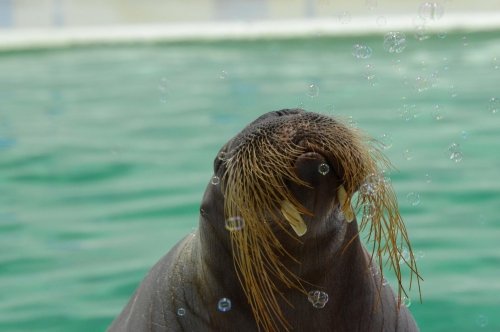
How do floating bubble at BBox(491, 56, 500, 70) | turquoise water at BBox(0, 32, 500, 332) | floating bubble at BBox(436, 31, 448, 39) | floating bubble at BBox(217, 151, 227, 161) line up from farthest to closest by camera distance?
floating bubble at BBox(436, 31, 448, 39)
floating bubble at BBox(491, 56, 500, 70)
turquoise water at BBox(0, 32, 500, 332)
floating bubble at BBox(217, 151, 227, 161)

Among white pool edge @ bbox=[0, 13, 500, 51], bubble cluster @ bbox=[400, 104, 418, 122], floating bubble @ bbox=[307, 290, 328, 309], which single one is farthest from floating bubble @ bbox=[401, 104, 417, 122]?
floating bubble @ bbox=[307, 290, 328, 309]

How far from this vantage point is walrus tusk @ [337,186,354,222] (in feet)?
9.62

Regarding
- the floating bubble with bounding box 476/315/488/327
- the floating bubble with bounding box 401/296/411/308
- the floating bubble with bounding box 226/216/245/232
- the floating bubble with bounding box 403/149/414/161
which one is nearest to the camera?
the floating bubble with bounding box 226/216/245/232

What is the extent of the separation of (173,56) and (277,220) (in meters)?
9.94

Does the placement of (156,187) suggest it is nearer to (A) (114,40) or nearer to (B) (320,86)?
(B) (320,86)

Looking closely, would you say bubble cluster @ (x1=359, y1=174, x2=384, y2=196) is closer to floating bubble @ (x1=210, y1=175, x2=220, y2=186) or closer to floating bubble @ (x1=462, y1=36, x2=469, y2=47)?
floating bubble @ (x1=210, y1=175, x2=220, y2=186)

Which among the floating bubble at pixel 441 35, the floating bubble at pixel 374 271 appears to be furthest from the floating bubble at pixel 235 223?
the floating bubble at pixel 441 35

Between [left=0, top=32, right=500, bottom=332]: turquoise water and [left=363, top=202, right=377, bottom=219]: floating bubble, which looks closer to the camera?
[left=363, top=202, right=377, bottom=219]: floating bubble

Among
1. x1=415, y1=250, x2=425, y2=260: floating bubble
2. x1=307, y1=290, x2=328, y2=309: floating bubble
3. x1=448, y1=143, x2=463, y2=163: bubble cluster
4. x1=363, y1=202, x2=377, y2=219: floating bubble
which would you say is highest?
x1=363, y1=202, x2=377, y2=219: floating bubble

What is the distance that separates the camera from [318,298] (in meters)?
3.34

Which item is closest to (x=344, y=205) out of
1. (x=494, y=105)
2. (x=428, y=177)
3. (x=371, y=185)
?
(x=371, y=185)

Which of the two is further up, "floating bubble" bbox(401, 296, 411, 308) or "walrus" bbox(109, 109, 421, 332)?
"walrus" bbox(109, 109, 421, 332)

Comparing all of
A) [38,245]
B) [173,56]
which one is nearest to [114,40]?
[173,56]

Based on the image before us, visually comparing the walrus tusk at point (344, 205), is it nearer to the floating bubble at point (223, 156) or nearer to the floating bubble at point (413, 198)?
the floating bubble at point (223, 156)
